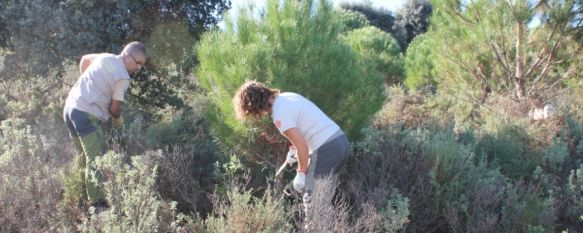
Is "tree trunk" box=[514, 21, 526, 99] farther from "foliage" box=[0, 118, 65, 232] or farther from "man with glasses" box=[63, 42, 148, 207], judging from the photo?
"foliage" box=[0, 118, 65, 232]

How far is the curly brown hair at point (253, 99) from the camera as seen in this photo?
3.43 meters

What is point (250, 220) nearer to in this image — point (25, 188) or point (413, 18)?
point (25, 188)

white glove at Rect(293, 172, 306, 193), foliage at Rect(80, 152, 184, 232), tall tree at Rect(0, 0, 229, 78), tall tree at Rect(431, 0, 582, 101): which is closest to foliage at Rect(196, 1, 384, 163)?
white glove at Rect(293, 172, 306, 193)

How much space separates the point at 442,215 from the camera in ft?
13.8

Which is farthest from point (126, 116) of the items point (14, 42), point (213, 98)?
point (213, 98)

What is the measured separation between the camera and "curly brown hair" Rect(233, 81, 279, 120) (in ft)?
11.2

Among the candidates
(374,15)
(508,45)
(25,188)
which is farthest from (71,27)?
(374,15)

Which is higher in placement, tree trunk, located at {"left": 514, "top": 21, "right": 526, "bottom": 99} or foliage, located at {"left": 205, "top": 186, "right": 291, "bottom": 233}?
tree trunk, located at {"left": 514, "top": 21, "right": 526, "bottom": 99}

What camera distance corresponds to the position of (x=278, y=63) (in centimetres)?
424

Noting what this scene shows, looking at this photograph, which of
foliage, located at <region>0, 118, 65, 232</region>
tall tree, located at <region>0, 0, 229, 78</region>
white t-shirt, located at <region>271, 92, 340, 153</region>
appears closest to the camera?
white t-shirt, located at <region>271, 92, 340, 153</region>

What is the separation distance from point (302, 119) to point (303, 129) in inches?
3.4

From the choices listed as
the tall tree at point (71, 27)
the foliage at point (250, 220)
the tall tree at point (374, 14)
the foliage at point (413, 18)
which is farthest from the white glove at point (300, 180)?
the tall tree at point (374, 14)

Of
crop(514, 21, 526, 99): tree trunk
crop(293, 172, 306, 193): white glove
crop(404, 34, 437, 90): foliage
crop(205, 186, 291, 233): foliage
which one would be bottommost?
crop(404, 34, 437, 90): foliage

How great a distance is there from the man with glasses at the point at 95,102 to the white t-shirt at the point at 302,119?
4.57 ft
